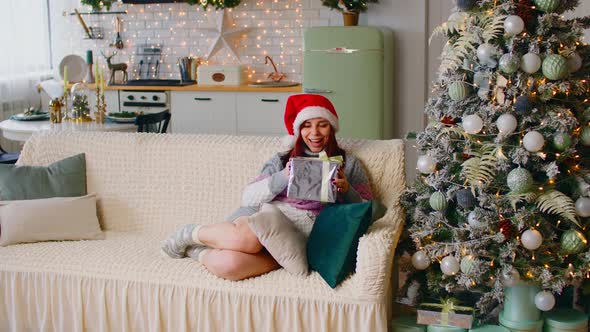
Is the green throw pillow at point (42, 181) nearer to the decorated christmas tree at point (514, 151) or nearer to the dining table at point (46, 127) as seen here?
the dining table at point (46, 127)

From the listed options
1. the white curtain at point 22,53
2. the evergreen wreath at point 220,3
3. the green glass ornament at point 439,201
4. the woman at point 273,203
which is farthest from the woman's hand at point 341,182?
the white curtain at point 22,53

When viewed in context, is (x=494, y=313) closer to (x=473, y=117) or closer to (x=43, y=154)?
(x=473, y=117)

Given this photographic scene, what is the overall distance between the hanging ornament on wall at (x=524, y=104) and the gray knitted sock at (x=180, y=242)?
140 cm

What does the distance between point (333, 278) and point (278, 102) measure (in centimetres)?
348

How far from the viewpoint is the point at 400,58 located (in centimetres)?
602

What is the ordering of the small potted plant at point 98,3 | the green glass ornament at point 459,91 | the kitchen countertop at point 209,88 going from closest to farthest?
the green glass ornament at point 459,91 → the kitchen countertop at point 209,88 → the small potted plant at point 98,3

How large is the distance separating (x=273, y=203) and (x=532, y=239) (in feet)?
3.58

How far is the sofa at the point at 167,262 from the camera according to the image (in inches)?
114

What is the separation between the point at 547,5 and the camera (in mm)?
2863

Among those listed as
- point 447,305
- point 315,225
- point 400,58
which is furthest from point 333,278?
point 400,58

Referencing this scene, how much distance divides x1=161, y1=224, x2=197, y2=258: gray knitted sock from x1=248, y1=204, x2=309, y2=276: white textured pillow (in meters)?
0.34

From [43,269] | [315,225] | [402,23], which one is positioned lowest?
[43,269]

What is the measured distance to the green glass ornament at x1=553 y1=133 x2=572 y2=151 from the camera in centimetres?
286

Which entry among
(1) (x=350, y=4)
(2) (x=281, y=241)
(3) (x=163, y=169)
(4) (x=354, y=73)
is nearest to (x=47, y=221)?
(3) (x=163, y=169)
